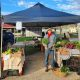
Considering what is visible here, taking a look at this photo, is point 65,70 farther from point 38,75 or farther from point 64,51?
point 38,75

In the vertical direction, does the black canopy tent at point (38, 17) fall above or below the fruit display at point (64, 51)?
above

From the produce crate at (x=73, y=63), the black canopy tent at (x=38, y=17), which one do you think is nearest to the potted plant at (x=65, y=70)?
the produce crate at (x=73, y=63)

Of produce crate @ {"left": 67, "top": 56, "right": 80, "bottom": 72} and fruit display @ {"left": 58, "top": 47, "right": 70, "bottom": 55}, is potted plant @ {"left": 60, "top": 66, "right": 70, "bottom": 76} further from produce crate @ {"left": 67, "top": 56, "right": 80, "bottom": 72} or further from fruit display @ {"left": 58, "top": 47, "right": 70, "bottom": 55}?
produce crate @ {"left": 67, "top": 56, "right": 80, "bottom": 72}

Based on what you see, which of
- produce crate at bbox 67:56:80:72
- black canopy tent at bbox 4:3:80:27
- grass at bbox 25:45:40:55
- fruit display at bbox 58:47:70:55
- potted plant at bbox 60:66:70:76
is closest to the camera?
potted plant at bbox 60:66:70:76

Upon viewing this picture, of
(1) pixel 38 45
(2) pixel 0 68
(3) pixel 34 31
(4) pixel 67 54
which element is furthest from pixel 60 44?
(3) pixel 34 31

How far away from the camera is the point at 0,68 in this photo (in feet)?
40.5

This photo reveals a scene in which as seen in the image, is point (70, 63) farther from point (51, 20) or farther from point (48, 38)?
point (51, 20)

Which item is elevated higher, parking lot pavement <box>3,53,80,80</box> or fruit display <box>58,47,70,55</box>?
fruit display <box>58,47,70,55</box>

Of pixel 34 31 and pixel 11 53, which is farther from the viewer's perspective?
pixel 34 31

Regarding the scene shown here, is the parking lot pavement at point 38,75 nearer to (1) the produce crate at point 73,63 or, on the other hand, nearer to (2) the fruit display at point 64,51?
(1) the produce crate at point 73,63

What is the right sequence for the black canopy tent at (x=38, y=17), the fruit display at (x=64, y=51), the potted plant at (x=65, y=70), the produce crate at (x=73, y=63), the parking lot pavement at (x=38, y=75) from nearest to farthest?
1. the parking lot pavement at (x=38, y=75)
2. the potted plant at (x=65, y=70)
3. the fruit display at (x=64, y=51)
4. the produce crate at (x=73, y=63)
5. the black canopy tent at (x=38, y=17)

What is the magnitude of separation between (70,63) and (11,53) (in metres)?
2.50

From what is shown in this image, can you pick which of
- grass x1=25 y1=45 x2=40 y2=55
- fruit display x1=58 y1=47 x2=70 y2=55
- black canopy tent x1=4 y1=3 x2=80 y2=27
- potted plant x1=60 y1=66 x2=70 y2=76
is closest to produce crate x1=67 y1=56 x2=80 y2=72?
fruit display x1=58 y1=47 x2=70 y2=55

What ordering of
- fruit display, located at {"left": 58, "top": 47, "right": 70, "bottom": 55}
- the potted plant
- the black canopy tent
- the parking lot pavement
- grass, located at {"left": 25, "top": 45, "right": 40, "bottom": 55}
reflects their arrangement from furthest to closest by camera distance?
grass, located at {"left": 25, "top": 45, "right": 40, "bottom": 55} < the black canopy tent < fruit display, located at {"left": 58, "top": 47, "right": 70, "bottom": 55} < the potted plant < the parking lot pavement
